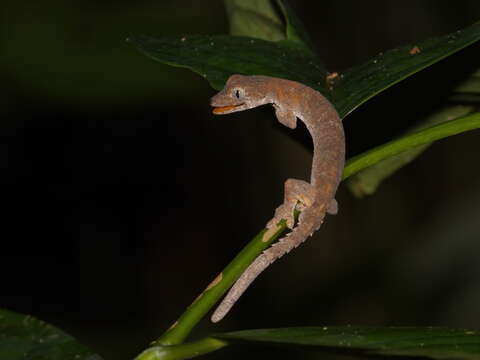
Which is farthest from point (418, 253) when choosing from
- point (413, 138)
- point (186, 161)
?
point (413, 138)

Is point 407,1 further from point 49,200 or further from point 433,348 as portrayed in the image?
point 433,348

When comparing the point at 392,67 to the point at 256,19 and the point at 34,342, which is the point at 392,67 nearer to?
the point at 256,19

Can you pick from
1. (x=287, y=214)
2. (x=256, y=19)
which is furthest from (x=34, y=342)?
(x=256, y=19)

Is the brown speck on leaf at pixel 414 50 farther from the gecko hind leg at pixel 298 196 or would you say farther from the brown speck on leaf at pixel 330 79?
the gecko hind leg at pixel 298 196

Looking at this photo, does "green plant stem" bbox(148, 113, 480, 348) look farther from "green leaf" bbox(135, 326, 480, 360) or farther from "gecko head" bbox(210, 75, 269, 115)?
"gecko head" bbox(210, 75, 269, 115)

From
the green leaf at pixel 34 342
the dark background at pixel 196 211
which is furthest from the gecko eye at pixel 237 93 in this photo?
the dark background at pixel 196 211

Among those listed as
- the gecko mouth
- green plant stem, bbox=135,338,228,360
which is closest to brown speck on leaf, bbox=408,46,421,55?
the gecko mouth
